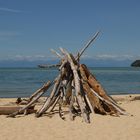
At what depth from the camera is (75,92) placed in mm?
16266

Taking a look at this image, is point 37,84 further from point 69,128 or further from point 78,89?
point 69,128

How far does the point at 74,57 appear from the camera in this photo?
57.1 feet

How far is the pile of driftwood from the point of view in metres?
16.1

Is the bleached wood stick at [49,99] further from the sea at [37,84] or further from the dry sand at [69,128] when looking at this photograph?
the sea at [37,84]

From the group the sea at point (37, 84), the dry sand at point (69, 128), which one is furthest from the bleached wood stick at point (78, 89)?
the sea at point (37, 84)

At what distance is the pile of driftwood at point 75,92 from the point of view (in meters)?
16.1

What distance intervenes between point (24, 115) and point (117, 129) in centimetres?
432

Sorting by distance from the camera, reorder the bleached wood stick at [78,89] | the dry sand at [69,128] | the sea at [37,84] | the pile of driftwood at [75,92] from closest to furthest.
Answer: the dry sand at [69,128] → the bleached wood stick at [78,89] → the pile of driftwood at [75,92] → the sea at [37,84]

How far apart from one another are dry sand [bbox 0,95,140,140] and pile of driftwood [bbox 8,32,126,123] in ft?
1.91

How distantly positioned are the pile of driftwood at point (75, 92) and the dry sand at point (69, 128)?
58cm

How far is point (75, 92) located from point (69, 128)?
9.83 feet

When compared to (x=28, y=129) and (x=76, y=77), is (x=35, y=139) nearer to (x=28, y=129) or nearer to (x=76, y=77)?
(x=28, y=129)

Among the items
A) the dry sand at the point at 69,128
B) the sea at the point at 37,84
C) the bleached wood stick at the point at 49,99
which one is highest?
the bleached wood stick at the point at 49,99

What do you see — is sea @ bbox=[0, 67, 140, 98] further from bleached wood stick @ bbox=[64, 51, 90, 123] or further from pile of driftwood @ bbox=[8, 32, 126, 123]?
bleached wood stick @ bbox=[64, 51, 90, 123]
